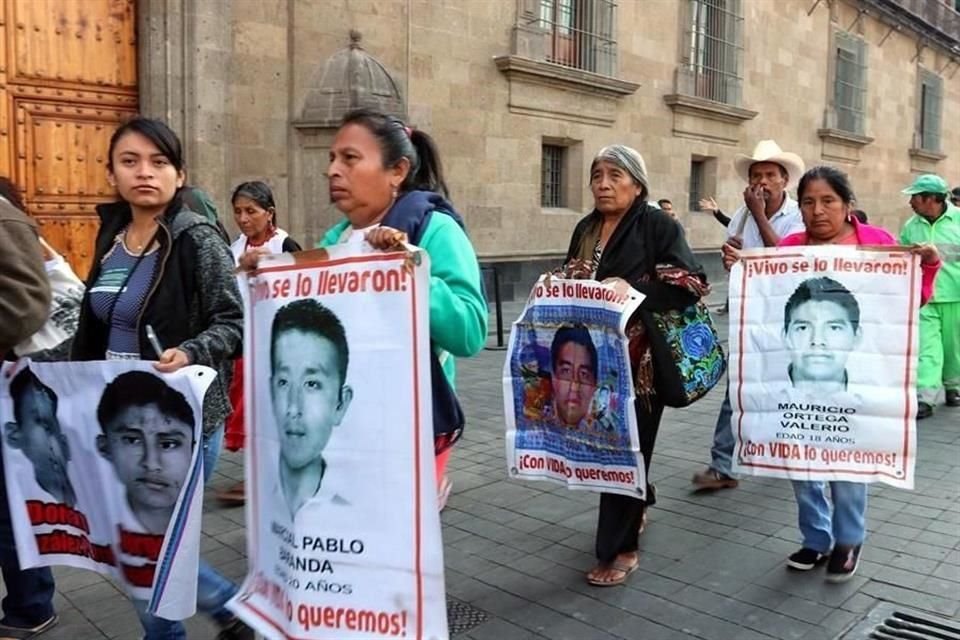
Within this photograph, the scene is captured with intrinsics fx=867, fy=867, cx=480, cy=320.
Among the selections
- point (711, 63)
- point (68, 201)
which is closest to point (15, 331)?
point (68, 201)

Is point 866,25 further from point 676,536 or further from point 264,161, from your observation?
point 676,536

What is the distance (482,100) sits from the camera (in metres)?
12.6

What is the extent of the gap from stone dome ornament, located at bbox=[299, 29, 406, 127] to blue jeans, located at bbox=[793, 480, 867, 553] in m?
7.23

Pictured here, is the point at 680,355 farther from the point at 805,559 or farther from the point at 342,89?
the point at 342,89

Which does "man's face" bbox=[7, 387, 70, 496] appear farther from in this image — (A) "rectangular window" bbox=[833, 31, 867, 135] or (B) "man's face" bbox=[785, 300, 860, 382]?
(A) "rectangular window" bbox=[833, 31, 867, 135]

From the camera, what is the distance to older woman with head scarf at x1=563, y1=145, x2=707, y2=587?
3754mm

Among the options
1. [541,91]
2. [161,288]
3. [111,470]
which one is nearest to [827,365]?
[161,288]

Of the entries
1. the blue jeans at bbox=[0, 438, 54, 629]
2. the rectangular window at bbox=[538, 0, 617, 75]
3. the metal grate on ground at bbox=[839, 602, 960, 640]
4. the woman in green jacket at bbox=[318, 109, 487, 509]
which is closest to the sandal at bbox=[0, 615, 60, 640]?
the blue jeans at bbox=[0, 438, 54, 629]

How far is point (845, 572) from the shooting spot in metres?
3.88

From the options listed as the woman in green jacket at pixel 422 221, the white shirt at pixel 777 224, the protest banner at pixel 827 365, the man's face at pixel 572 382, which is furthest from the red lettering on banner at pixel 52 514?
the white shirt at pixel 777 224

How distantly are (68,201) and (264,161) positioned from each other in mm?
2189

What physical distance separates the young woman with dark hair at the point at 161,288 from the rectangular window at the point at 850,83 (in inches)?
885

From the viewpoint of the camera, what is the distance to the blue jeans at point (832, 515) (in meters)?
3.87

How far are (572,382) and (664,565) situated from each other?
3.30 feet
